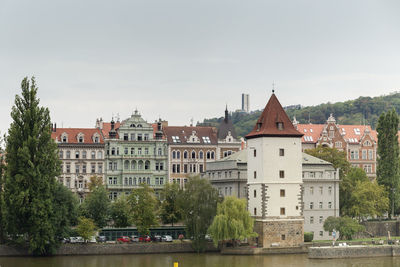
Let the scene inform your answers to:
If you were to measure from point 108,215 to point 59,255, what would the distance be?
1442cm

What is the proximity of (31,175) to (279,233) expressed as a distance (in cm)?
2863

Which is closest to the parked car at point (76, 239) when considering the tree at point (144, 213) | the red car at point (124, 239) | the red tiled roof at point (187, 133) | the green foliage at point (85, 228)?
the green foliage at point (85, 228)

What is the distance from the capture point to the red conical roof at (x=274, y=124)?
94.4m

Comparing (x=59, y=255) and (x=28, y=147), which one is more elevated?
(x=28, y=147)

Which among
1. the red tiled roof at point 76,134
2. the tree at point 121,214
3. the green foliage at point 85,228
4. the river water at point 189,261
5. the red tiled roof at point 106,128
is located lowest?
the river water at point 189,261

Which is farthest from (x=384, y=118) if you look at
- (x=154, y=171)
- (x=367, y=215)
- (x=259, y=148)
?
(x=154, y=171)

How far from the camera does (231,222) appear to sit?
89.5m

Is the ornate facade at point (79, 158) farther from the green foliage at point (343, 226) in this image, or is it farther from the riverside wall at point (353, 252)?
the riverside wall at point (353, 252)

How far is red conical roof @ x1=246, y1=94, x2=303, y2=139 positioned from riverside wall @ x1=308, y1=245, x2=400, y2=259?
1475cm

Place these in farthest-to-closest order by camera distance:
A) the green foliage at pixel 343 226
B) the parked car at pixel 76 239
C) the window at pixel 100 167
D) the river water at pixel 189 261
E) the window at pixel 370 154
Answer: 1. the window at pixel 370 154
2. the window at pixel 100 167
3. the green foliage at pixel 343 226
4. the parked car at pixel 76 239
5. the river water at pixel 189 261

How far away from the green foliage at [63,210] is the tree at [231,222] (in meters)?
16.0

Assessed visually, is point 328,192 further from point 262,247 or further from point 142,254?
point 142,254

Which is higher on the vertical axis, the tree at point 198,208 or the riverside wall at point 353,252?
the tree at point 198,208

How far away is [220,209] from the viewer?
91.3 m
